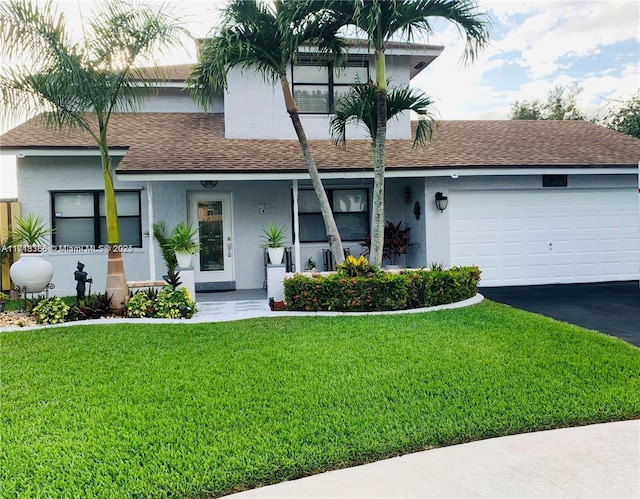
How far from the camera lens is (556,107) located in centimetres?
3167

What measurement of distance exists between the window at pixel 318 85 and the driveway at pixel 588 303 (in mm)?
6497

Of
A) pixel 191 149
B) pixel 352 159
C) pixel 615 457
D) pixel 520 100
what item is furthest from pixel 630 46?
pixel 520 100

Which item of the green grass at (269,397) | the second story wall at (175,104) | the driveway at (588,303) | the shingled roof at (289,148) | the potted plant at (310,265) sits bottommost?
the green grass at (269,397)

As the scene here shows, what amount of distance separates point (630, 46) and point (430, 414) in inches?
574

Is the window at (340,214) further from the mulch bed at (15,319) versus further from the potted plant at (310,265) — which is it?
the mulch bed at (15,319)

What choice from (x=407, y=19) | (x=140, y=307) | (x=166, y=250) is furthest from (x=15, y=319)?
(x=407, y=19)

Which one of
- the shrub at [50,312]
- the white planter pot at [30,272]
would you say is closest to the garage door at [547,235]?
the shrub at [50,312]

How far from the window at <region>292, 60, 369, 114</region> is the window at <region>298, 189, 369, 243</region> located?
7.61ft

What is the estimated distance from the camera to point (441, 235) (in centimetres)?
1173

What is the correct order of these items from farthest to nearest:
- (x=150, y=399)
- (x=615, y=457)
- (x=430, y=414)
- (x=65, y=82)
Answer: (x=65, y=82) → (x=150, y=399) → (x=430, y=414) → (x=615, y=457)

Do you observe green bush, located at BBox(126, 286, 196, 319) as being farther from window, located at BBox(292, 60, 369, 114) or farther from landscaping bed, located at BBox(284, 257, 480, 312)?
window, located at BBox(292, 60, 369, 114)

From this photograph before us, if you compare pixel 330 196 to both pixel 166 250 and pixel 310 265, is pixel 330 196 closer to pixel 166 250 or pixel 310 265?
pixel 310 265

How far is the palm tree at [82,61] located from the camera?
26.5 ft

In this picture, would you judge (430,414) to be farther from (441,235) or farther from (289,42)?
(441,235)
